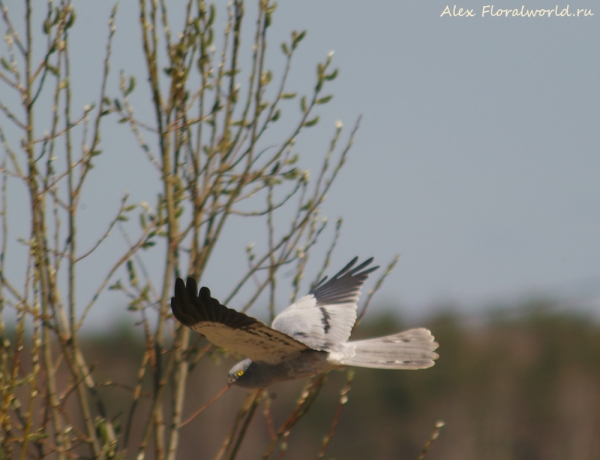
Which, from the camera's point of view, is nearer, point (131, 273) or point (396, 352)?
point (131, 273)

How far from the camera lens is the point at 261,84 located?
323 cm

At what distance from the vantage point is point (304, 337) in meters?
3.90

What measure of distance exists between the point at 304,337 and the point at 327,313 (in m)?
0.45

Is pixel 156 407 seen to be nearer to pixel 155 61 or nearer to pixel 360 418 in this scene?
pixel 155 61

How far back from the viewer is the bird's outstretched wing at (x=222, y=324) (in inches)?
118

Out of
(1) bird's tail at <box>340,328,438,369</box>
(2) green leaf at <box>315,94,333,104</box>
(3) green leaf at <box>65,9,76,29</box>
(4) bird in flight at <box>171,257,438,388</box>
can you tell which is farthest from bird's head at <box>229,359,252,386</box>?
(3) green leaf at <box>65,9,76,29</box>

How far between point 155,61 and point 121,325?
14.6 metres

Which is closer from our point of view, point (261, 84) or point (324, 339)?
point (261, 84)

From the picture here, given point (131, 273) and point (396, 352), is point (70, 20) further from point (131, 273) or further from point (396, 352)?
point (396, 352)

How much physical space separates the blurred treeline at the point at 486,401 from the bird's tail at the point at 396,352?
53.8ft

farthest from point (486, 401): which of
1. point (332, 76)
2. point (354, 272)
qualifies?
point (332, 76)

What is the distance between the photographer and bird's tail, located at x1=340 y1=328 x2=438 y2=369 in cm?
388

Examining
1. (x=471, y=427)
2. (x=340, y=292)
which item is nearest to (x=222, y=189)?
(x=340, y=292)

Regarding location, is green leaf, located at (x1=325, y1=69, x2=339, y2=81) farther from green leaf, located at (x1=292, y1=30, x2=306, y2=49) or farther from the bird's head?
the bird's head
